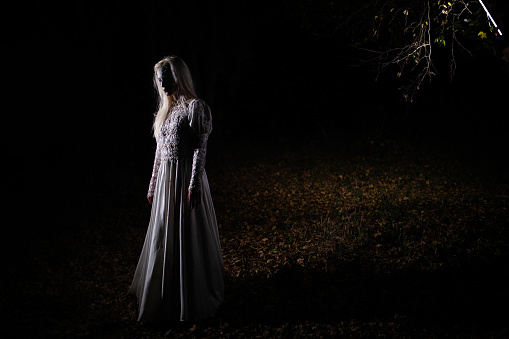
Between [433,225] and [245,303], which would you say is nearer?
[245,303]

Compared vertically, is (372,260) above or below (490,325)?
above

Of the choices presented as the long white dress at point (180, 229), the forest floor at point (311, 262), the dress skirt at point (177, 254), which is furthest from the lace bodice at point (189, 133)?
the forest floor at point (311, 262)

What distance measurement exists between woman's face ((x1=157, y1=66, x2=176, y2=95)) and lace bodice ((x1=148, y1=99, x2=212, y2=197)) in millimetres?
199

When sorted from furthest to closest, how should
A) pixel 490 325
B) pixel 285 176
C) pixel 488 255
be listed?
1. pixel 285 176
2. pixel 488 255
3. pixel 490 325

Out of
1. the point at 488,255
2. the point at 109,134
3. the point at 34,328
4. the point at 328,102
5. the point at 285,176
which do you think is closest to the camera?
the point at 34,328

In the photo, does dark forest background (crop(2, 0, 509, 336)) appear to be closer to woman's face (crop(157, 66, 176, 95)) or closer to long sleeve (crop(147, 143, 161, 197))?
long sleeve (crop(147, 143, 161, 197))

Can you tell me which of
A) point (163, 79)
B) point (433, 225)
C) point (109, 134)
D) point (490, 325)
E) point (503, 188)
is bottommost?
point (490, 325)

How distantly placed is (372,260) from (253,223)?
2.96m

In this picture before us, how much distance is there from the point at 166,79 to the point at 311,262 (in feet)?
10.7

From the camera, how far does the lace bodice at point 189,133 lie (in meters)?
4.26

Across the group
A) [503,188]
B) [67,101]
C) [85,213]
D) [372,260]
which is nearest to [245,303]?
[372,260]

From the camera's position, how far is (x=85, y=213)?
9.27 metres

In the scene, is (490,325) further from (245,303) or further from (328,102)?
(328,102)

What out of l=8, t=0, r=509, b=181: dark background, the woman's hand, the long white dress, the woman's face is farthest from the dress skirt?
l=8, t=0, r=509, b=181: dark background
